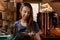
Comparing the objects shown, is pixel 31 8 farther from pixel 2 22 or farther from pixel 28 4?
pixel 2 22

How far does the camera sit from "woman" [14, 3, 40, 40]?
1276 mm

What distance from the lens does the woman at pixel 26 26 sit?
1276 millimetres

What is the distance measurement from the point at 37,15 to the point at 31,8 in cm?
7

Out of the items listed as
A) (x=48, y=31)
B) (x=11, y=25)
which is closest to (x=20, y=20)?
(x=11, y=25)

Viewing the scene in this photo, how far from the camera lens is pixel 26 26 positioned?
1284 mm

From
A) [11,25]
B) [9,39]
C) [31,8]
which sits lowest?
[9,39]

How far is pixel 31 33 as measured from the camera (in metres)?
1.27

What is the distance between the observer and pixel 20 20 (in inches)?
50.5

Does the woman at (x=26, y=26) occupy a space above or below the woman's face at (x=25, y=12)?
below

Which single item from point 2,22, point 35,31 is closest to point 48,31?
point 35,31

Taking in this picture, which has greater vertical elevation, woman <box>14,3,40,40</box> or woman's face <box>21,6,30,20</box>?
woman's face <box>21,6,30,20</box>

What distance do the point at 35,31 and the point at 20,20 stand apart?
15 cm

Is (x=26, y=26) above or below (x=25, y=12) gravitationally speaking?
below

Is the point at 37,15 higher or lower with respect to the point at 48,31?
higher
